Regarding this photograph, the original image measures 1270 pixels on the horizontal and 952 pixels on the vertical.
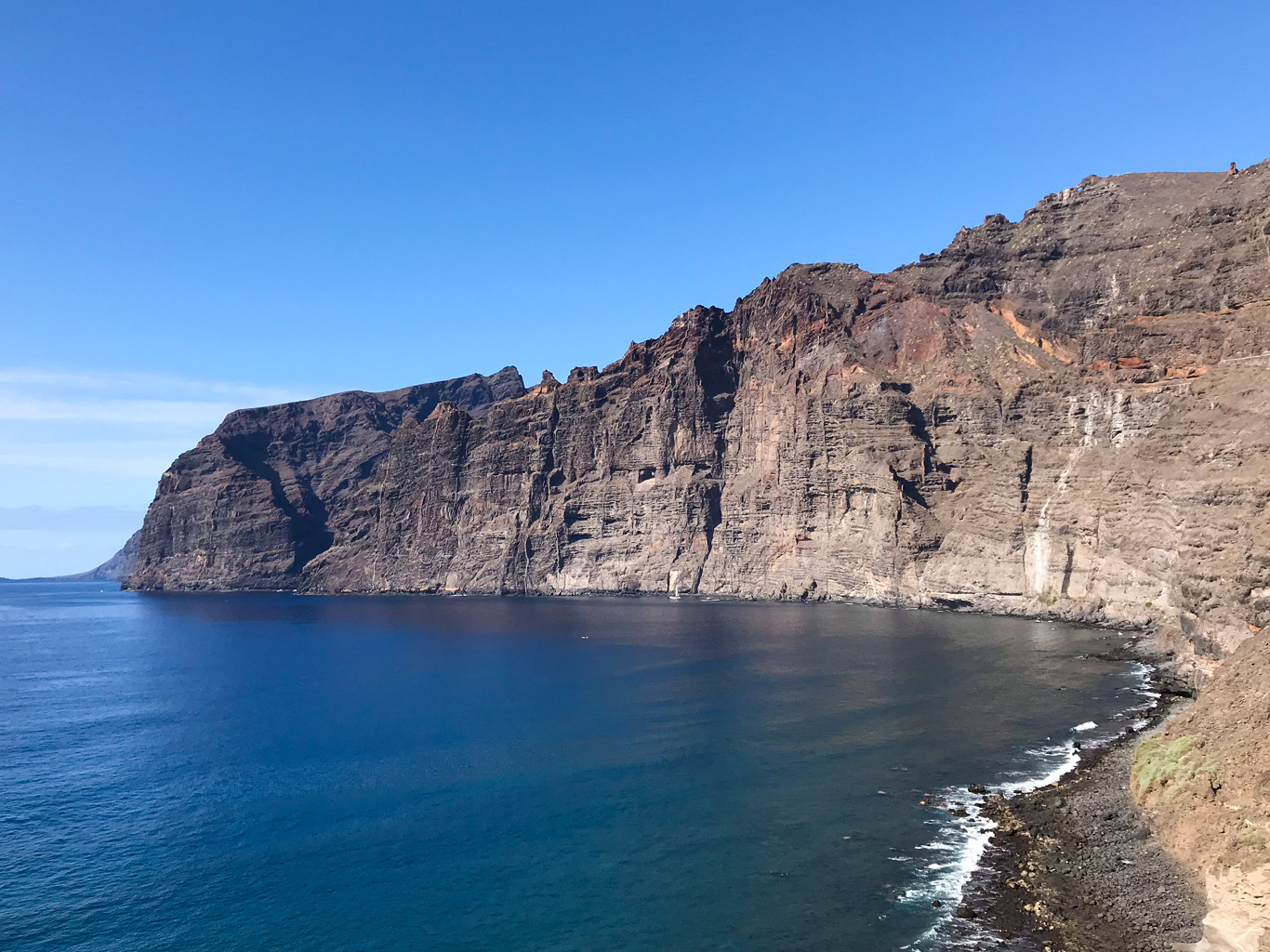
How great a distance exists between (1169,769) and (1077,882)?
26.7 feet

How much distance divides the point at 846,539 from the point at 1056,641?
72.3 metres

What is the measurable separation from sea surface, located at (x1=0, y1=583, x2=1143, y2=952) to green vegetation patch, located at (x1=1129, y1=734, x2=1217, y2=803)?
25.7 ft

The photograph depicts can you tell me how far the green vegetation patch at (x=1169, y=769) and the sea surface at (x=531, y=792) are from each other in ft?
25.7

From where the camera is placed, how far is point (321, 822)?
46.7 metres

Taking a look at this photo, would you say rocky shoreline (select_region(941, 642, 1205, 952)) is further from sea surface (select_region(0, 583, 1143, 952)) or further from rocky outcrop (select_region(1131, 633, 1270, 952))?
sea surface (select_region(0, 583, 1143, 952))

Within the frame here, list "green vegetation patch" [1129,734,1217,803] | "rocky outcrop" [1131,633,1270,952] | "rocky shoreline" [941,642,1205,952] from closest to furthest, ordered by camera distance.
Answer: "rocky outcrop" [1131,633,1270,952] → "rocky shoreline" [941,642,1205,952] → "green vegetation patch" [1129,734,1217,803]

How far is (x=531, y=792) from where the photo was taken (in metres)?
50.8

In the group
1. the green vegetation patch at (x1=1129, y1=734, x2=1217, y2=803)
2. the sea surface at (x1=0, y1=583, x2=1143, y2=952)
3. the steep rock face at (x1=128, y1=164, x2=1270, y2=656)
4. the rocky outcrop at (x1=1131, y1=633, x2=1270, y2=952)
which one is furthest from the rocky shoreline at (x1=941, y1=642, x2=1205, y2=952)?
the steep rock face at (x1=128, y1=164, x2=1270, y2=656)

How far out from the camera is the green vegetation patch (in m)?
36.4

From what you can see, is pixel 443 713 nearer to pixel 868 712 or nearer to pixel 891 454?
pixel 868 712

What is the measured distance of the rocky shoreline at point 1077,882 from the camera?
30453 mm

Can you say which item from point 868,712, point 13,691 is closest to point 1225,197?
point 868,712

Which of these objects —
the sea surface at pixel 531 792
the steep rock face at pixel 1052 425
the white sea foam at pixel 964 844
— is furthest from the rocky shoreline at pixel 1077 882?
the steep rock face at pixel 1052 425

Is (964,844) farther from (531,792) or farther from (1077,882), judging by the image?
(531,792)
